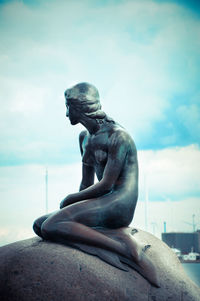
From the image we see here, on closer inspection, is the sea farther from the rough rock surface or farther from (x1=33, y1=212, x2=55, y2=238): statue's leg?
(x1=33, y1=212, x2=55, y2=238): statue's leg

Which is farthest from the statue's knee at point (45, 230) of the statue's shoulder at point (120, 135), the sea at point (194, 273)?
the sea at point (194, 273)

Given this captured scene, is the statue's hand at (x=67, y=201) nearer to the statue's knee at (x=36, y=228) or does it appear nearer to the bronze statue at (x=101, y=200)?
the bronze statue at (x=101, y=200)

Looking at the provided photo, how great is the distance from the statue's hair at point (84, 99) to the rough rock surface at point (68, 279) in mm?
2242

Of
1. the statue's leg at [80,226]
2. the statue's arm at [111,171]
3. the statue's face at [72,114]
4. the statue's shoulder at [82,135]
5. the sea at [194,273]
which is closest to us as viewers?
the statue's leg at [80,226]

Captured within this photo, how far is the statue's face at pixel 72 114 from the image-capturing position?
6.70 metres

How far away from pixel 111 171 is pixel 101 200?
0.48m

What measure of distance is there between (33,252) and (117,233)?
135 cm

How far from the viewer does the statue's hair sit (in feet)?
21.7

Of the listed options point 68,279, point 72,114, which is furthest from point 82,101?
point 68,279

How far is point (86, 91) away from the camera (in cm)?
664

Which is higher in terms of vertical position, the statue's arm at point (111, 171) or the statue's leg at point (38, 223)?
the statue's arm at point (111, 171)

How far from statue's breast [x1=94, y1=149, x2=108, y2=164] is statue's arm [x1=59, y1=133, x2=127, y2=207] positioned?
16 centimetres

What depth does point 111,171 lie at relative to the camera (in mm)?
6289

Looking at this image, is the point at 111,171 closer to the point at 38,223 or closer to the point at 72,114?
the point at 72,114
